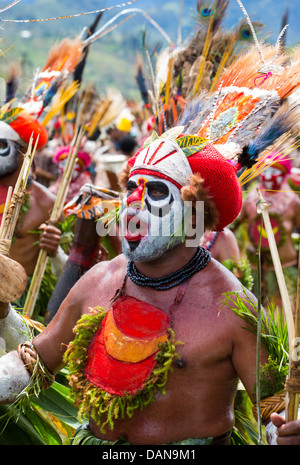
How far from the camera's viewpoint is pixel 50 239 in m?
4.73

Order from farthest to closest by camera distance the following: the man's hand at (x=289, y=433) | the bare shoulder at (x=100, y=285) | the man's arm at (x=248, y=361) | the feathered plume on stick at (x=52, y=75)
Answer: the feathered plume on stick at (x=52, y=75) → the bare shoulder at (x=100, y=285) → the man's arm at (x=248, y=361) → the man's hand at (x=289, y=433)

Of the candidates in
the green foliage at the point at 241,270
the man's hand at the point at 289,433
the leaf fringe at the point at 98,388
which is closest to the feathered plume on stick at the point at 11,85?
the green foliage at the point at 241,270

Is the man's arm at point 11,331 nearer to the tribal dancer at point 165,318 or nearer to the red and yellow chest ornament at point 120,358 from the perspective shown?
the tribal dancer at point 165,318

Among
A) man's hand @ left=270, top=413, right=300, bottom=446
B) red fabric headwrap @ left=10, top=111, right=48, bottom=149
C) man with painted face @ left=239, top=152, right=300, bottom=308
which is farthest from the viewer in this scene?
man with painted face @ left=239, top=152, right=300, bottom=308

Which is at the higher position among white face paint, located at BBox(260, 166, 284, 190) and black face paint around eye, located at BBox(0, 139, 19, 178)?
white face paint, located at BBox(260, 166, 284, 190)

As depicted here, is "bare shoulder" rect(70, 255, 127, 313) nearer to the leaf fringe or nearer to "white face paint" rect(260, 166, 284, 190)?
the leaf fringe

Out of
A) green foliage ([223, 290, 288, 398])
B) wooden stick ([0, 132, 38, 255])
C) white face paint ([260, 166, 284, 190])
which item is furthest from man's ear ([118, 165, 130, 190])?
white face paint ([260, 166, 284, 190])

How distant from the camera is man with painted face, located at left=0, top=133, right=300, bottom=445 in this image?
247 centimetres

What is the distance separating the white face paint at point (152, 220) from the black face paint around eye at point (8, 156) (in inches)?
78.8

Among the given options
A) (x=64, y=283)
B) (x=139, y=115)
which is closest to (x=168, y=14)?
(x=139, y=115)

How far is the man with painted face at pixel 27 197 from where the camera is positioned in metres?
4.40

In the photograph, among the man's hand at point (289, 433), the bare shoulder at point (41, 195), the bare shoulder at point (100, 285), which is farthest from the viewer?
the bare shoulder at point (41, 195)

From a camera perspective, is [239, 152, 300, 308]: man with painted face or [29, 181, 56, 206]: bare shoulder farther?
[239, 152, 300, 308]: man with painted face

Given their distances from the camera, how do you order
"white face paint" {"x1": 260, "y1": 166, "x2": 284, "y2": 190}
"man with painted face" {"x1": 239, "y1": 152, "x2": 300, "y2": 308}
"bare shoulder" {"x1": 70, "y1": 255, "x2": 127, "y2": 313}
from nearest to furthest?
1. "bare shoulder" {"x1": 70, "y1": 255, "x2": 127, "y2": 313}
2. "white face paint" {"x1": 260, "y1": 166, "x2": 284, "y2": 190}
3. "man with painted face" {"x1": 239, "y1": 152, "x2": 300, "y2": 308}
